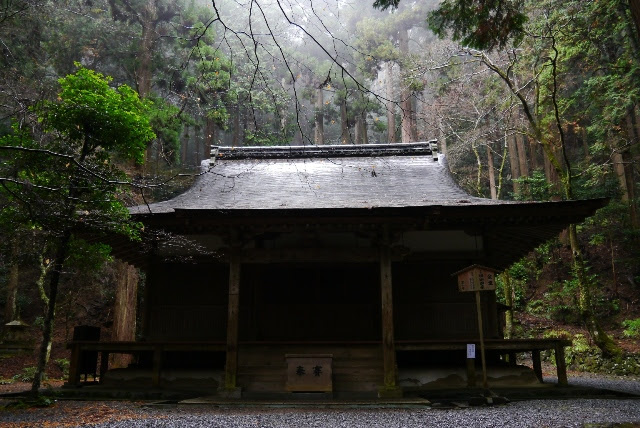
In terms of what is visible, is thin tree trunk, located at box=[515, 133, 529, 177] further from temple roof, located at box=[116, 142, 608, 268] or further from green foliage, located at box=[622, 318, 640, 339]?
temple roof, located at box=[116, 142, 608, 268]

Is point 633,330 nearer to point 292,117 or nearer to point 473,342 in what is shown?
point 473,342

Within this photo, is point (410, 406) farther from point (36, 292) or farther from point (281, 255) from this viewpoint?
point (36, 292)

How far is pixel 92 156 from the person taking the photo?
299 inches

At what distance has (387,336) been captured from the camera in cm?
801

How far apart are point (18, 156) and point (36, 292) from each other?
16939mm

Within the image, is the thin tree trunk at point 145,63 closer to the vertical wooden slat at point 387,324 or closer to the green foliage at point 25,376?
the green foliage at point 25,376

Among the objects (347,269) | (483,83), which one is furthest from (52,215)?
(483,83)

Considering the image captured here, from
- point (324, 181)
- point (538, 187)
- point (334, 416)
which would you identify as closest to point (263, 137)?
point (324, 181)

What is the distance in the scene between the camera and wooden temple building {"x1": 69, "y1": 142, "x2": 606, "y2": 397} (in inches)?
314

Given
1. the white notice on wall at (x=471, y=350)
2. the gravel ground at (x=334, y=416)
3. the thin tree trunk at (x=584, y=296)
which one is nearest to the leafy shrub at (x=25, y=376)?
the gravel ground at (x=334, y=416)

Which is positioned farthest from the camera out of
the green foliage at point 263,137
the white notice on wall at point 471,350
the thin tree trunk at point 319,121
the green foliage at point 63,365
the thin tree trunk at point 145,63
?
the thin tree trunk at point 319,121

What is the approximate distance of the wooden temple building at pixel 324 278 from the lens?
26.2 ft

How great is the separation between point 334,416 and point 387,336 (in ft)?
7.05

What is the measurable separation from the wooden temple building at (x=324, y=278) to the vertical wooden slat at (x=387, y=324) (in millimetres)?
18
